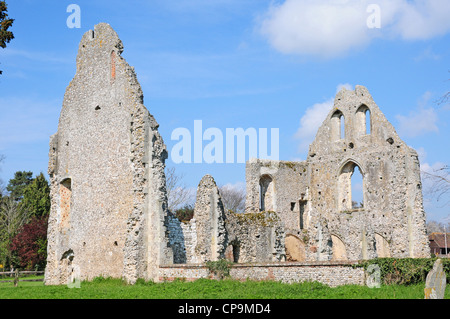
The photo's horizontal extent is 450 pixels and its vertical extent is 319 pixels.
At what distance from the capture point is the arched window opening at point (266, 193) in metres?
28.2

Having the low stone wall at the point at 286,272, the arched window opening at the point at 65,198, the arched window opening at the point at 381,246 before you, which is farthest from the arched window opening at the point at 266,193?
the low stone wall at the point at 286,272

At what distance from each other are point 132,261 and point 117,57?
7509mm

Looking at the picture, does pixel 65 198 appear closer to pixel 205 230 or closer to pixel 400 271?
pixel 205 230

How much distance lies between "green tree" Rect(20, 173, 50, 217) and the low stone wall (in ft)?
93.2

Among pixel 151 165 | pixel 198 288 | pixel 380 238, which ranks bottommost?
pixel 198 288

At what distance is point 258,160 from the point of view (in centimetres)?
2802

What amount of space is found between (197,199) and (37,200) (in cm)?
2723

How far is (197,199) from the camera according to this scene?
21.2 meters

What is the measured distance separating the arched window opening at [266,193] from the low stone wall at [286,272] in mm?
11116

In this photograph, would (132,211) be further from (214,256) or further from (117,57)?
(117,57)

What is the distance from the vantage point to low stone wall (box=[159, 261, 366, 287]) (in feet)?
49.0

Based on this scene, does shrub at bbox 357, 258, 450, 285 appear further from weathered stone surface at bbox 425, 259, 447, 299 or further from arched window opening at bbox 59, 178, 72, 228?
arched window opening at bbox 59, 178, 72, 228

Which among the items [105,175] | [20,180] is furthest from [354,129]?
[20,180]

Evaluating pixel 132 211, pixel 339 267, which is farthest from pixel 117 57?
pixel 339 267
